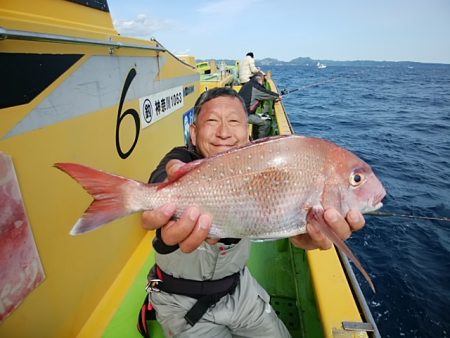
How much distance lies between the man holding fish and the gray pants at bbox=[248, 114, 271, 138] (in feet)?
21.5

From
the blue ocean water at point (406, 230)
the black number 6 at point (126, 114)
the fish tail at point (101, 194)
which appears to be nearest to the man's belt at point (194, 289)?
the fish tail at point (101, 194)

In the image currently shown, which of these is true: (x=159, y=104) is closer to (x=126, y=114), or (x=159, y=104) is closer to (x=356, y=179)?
(x=126, y=114)

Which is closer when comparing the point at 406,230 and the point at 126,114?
the point at 126,114

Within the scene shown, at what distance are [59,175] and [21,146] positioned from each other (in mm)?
369

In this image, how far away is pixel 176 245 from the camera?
1.81m

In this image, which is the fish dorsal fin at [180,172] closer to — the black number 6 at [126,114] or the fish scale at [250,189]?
the fish scale at [250,189]

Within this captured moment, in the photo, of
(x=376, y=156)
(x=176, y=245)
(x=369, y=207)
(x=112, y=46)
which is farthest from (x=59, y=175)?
(x=376, y=156)

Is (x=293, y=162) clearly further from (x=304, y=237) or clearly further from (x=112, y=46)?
(x=112, y=46)

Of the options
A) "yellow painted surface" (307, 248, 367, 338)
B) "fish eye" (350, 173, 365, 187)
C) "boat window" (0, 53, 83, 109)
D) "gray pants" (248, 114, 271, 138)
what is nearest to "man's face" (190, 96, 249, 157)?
"fish eye" (350, 173, 365, 187)

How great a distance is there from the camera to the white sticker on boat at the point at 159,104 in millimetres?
3383

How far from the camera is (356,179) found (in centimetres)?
170

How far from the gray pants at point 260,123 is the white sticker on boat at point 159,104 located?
163 inches

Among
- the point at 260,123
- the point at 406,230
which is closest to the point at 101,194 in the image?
the point at 406,230

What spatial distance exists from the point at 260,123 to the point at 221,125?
22.5 ft
